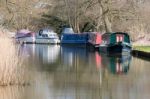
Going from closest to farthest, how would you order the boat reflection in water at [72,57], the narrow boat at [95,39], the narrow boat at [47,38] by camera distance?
the boat reflection in water at [72,57], the narrow boat at [95,39], the narrow boat at [47,38]

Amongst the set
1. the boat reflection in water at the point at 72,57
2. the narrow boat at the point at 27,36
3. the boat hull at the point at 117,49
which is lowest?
the boat reflection in water at the point at 72,57

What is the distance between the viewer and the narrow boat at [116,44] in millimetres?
40466

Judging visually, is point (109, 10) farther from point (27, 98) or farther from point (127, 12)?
point (27, 98)

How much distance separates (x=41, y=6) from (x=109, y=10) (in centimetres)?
1640

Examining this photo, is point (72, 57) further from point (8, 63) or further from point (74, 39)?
point (74, 39)

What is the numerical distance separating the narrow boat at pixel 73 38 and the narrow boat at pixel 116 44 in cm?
1104

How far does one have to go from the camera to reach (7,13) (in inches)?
1387

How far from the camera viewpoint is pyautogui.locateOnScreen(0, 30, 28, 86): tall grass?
56.5ft

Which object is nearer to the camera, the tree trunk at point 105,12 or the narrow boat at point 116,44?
the narrow boat at point 116,44

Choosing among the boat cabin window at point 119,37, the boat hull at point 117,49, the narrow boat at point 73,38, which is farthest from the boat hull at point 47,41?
the boat hull at point 117,49

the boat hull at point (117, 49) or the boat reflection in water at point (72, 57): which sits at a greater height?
the boat hull at point (117, 49)

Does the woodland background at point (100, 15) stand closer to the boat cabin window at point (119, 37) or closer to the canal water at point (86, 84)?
the boat cabin window at point (119, 37)

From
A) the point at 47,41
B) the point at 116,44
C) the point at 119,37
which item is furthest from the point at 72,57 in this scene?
the point at 47,41

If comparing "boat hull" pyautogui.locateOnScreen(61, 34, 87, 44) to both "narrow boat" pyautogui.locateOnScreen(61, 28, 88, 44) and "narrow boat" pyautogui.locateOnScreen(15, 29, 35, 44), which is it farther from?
"narrow boat" pyautogui.locateOnScreen(15, 29, 35, 44)
